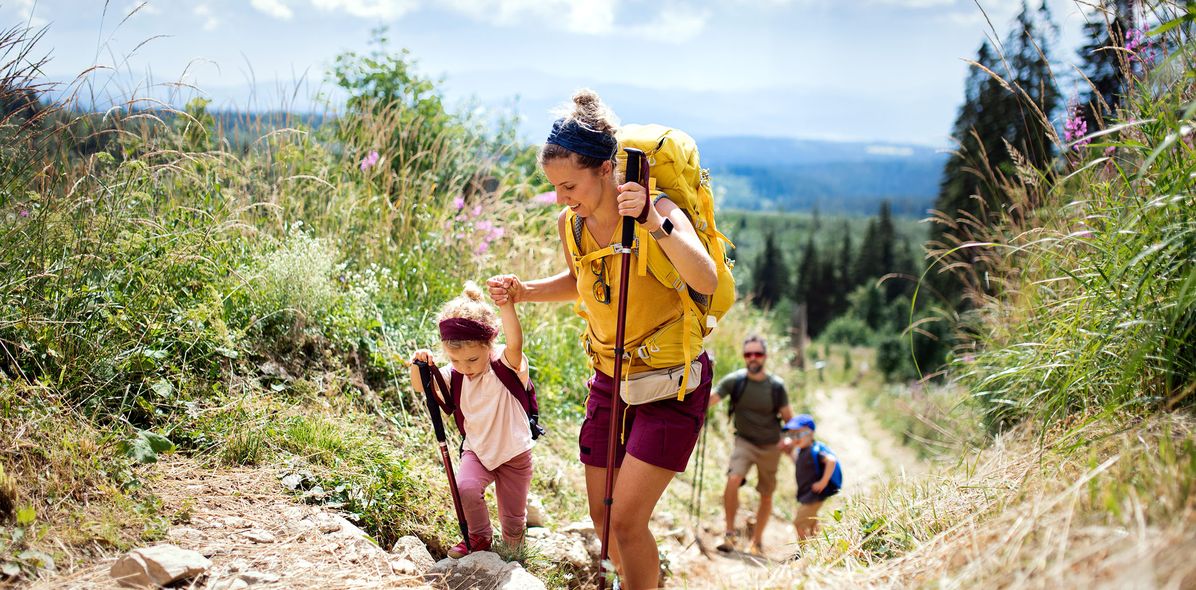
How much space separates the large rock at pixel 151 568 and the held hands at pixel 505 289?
1.54m

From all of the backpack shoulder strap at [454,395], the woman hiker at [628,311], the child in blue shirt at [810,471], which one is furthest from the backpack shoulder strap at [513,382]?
the child in blue shirt at [810,471]

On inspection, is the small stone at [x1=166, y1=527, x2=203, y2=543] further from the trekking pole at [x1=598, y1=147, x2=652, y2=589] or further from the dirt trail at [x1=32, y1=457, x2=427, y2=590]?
the trekking pole at [x1=598, y1=147, x2=652, y2=589]

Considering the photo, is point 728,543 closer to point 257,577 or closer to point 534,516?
point 534,516

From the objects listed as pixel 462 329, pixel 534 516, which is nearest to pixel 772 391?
pixel 534 516

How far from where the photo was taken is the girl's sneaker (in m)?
3.76

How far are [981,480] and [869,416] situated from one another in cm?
3129

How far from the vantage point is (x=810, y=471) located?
6.11 metres

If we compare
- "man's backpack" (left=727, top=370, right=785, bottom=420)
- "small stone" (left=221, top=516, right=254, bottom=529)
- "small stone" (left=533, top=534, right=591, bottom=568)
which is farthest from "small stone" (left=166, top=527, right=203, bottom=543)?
"man's backpack" (left=727, top=370, right=785, bottom=420)

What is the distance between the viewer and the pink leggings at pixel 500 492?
12.3 feet

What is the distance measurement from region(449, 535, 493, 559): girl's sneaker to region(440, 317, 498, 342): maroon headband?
97 cm

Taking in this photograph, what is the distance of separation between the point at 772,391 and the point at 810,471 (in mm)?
879

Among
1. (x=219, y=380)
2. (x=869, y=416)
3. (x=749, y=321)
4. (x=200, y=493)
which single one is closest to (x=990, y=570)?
(x=200, y=493)

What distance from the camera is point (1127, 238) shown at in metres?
3.19

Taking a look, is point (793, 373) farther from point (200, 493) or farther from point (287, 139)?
point (200, 493)
